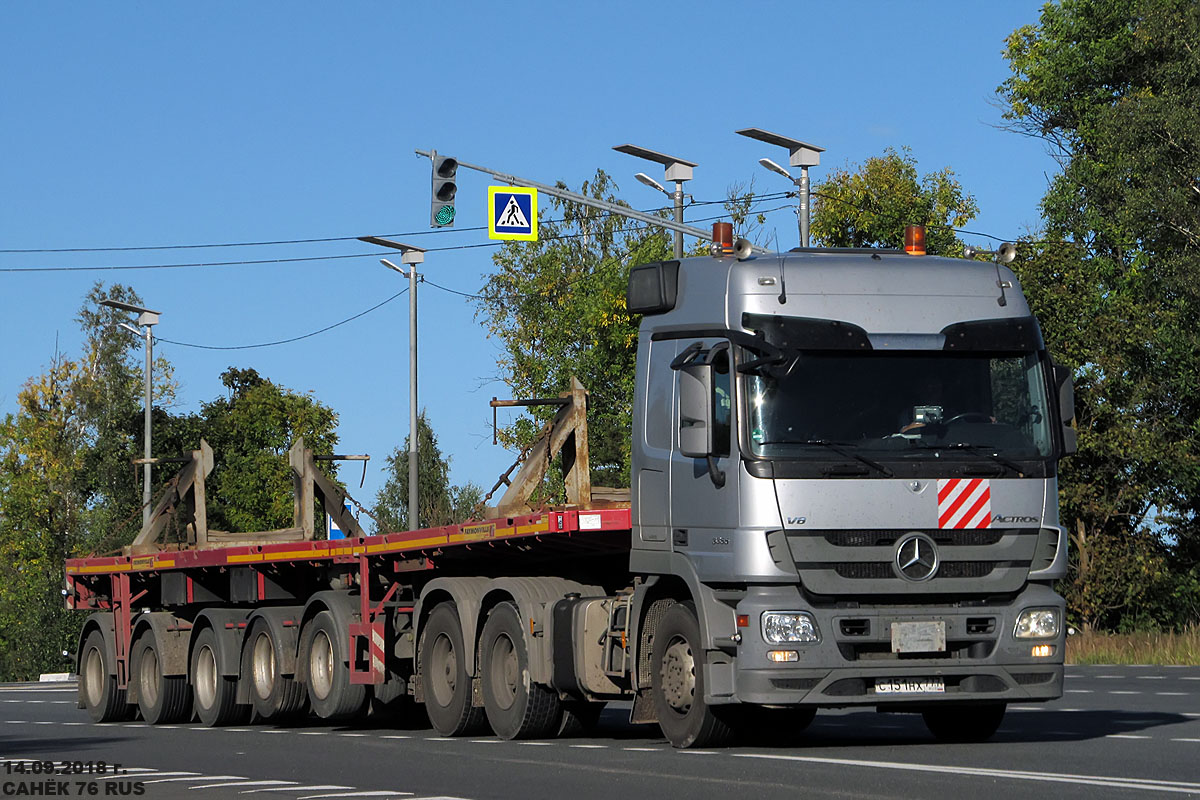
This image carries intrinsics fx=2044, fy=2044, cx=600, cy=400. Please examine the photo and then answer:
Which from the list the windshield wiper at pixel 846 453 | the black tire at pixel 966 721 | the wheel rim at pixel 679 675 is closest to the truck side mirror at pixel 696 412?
the windshield wiper at pixel 846 453

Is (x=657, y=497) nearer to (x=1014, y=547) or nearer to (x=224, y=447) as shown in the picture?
(x=1014, y=547)

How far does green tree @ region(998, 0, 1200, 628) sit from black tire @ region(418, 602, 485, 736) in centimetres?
2322

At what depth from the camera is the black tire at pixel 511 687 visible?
1658 centimetres

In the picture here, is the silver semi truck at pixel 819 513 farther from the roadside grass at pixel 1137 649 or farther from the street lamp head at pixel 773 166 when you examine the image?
the street lamp head at pixel 773 166

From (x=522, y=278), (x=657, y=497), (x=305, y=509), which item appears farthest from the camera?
(x=522, y=278)

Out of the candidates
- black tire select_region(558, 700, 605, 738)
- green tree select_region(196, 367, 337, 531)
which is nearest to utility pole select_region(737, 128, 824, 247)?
black tire select_region(558, 700, 605, 738)

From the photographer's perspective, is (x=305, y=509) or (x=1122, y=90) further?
(x=1122, y=90)

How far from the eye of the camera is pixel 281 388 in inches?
3167

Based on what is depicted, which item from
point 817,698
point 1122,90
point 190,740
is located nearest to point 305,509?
point 190,740

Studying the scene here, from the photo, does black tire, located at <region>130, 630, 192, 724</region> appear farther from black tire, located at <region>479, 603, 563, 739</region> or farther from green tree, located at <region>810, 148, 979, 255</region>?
green tree, located at <region>810, 148, 979, 255</region>

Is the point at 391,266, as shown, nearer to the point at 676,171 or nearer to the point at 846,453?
the point at 676,171

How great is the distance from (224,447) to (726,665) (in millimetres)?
66056

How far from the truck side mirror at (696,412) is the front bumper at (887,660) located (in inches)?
40.8

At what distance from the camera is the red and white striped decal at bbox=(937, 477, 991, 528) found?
13.7m
